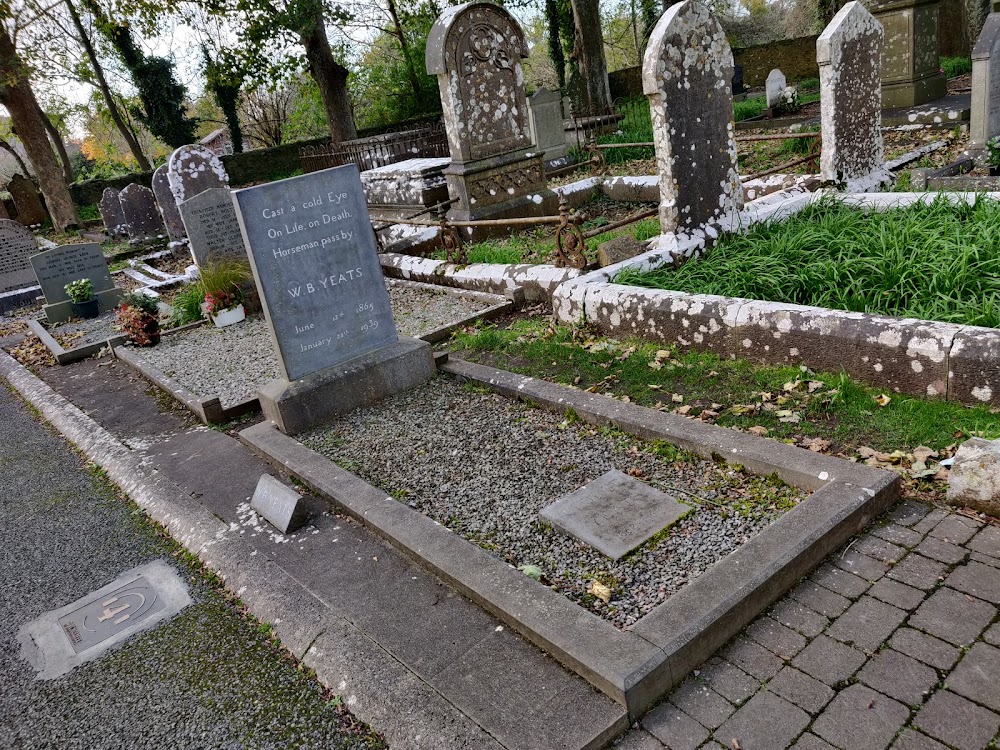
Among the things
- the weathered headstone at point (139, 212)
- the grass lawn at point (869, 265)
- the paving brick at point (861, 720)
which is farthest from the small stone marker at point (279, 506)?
the weathered headstone at point (139, 212)

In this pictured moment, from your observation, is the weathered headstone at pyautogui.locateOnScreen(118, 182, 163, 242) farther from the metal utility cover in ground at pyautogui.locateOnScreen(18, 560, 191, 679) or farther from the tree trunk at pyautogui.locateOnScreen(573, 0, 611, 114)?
the metal utility cover in ground at pyautogui.locateOnScreen(18, 560, 191, 679)

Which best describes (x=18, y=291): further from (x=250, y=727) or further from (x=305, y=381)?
(x=250, y=727)

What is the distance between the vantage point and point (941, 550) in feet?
9.96

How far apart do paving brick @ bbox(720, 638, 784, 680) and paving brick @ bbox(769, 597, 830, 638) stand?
0.58ft

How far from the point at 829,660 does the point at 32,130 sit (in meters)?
21.8

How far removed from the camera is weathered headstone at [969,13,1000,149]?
299 inches

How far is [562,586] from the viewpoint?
3.12m

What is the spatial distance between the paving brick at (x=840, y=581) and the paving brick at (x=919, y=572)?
0.45ft

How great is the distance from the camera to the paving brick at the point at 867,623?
265 cm

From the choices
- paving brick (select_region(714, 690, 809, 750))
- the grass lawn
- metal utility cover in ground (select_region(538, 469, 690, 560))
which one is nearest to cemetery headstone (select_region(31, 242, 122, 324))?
the grass lawn

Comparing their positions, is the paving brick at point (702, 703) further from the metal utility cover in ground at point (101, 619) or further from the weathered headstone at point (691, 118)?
the weathered headstone at point (691, 118)

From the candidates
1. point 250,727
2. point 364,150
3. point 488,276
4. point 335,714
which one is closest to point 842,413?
point 335,714

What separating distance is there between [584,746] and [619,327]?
12.4ft

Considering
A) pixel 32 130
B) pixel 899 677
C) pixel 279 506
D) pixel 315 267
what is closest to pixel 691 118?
pixel 315 267
